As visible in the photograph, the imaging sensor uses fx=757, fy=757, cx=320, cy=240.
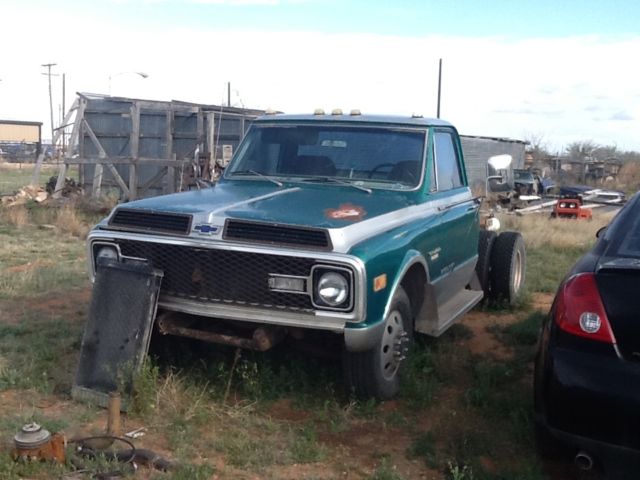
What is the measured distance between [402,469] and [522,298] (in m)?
4.36

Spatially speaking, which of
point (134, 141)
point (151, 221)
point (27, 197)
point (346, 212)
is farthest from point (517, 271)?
point (27, 197)

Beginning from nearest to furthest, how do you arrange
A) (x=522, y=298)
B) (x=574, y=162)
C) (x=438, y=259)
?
(x=438, y=259)
(x=522, y=298)
(x=574, y=162)

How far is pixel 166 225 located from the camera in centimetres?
458

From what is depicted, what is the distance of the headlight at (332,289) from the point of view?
4137mm

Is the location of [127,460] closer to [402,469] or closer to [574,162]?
[402,469]

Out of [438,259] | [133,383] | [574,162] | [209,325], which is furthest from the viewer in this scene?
[574,162]

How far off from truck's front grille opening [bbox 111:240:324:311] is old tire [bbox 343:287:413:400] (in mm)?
559

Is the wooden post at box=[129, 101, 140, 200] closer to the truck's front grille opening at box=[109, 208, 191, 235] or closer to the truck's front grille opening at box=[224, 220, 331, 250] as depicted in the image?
the truck's front grille opening at box=[109, 208, 191, 235]

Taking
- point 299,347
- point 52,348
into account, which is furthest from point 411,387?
point 52,348

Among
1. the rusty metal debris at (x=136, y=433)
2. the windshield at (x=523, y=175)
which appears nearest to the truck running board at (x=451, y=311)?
the rusty metal debris at (x=136, y=433)

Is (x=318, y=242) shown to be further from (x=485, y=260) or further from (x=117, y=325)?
(x=485, y=260)

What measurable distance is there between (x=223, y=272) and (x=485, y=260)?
3.66 meters

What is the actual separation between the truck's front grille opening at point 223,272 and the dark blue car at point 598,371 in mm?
1421

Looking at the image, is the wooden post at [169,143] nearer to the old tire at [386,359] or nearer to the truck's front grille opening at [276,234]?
the old tire at [386,359]
